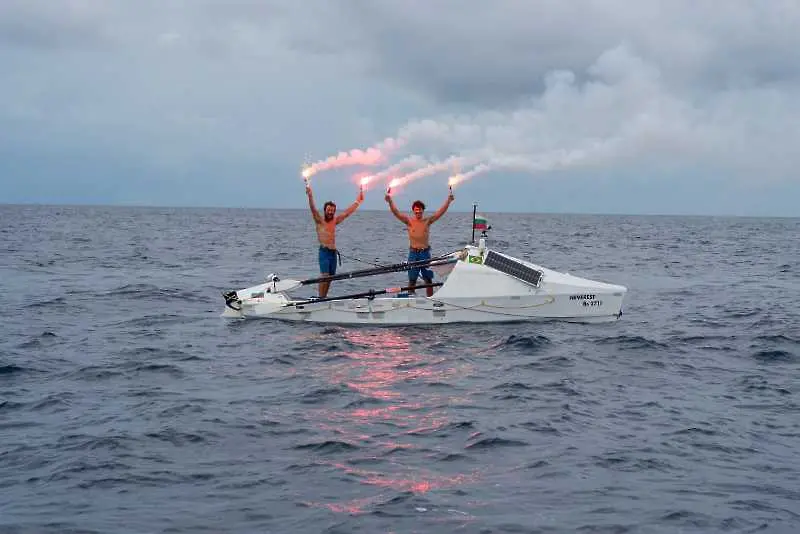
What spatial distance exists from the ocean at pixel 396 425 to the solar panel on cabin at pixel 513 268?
118 centimetres

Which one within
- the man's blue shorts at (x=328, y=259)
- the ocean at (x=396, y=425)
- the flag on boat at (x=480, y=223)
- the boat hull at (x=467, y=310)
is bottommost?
the ocean at (x=396, y=425)

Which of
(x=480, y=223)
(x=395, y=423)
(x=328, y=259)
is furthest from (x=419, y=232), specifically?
(x=395, y=423)

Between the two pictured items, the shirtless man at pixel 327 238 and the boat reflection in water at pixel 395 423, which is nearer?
the boat reflection in water at pixel 395 423

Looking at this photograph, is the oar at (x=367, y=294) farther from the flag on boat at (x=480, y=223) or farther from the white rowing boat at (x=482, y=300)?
the flag on boat at (x=480, y=223)

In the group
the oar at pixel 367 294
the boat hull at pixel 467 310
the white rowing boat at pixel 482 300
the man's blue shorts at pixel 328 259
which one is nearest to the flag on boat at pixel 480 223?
the white rowing boat at pixel 482 300

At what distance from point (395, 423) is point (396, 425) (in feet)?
0.34

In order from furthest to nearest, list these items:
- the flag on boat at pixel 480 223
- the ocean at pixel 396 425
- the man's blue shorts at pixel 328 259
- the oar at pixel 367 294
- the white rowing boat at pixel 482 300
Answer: the man's blue shorts at pixel 328 259 → the flag on boat at pixel 480 223 → the white rowing boat at pixel 482 300 → the oar at pixel 367 294 → the ocean at pixel 396 425

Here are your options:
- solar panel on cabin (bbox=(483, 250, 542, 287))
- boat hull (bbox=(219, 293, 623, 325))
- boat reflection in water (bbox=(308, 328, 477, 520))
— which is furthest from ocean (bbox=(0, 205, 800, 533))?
solar panel on cabin (bbox=(483, 250, 542, 287))

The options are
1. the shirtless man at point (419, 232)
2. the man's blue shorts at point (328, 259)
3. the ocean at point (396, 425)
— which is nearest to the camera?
the ocean at point (396, 425)

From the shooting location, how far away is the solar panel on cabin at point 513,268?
18.7m

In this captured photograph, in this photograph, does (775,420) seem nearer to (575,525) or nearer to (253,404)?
(575,525)

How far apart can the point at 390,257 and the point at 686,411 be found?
35654 millimetres

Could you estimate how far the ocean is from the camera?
331 inches

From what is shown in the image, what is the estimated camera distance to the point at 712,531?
799 centimetres
